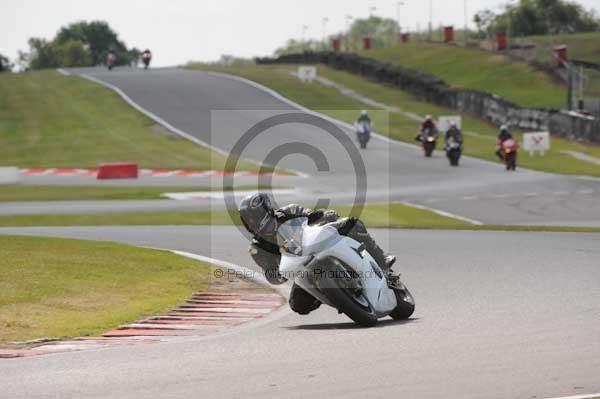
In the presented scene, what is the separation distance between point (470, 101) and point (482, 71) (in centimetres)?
1298

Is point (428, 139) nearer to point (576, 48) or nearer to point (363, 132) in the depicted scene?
point (363, 132)

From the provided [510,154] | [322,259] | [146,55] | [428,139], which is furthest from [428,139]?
[146,55]

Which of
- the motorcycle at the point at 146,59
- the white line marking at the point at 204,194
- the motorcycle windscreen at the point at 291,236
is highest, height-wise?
the motorcycle at the point at 146,59

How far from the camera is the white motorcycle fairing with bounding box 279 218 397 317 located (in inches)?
419

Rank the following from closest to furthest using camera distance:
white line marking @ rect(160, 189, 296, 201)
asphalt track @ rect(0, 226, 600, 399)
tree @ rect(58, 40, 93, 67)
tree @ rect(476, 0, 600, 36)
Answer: asphalt track @ rect(0, 226, 600, 399), white line marking @ rect(160, 189, 296, 201), tree @ rect(476, 0, 600, 36), tree @ rect(58, 40, 93, 67)

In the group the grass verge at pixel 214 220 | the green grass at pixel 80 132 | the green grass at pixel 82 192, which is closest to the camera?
the grass verge at pixel 214 220

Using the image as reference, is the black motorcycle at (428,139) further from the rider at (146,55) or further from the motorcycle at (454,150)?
the rider at (146,55)

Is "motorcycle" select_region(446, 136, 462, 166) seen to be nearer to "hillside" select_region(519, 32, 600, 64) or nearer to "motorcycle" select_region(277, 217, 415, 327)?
"hillside" select_region(519, 32, 600, 64)

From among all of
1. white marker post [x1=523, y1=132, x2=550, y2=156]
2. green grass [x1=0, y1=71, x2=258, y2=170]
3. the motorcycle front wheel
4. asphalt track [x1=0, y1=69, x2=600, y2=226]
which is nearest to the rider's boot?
the motorcycle front wheel

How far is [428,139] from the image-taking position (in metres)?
44.3

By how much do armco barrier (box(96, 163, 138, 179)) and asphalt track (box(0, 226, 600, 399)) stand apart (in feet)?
84.2

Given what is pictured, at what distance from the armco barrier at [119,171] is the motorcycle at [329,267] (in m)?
28.5

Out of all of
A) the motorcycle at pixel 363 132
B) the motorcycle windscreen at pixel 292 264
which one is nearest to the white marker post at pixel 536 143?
the motorcycle at pixel 363 132

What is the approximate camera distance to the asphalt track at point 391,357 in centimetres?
762
